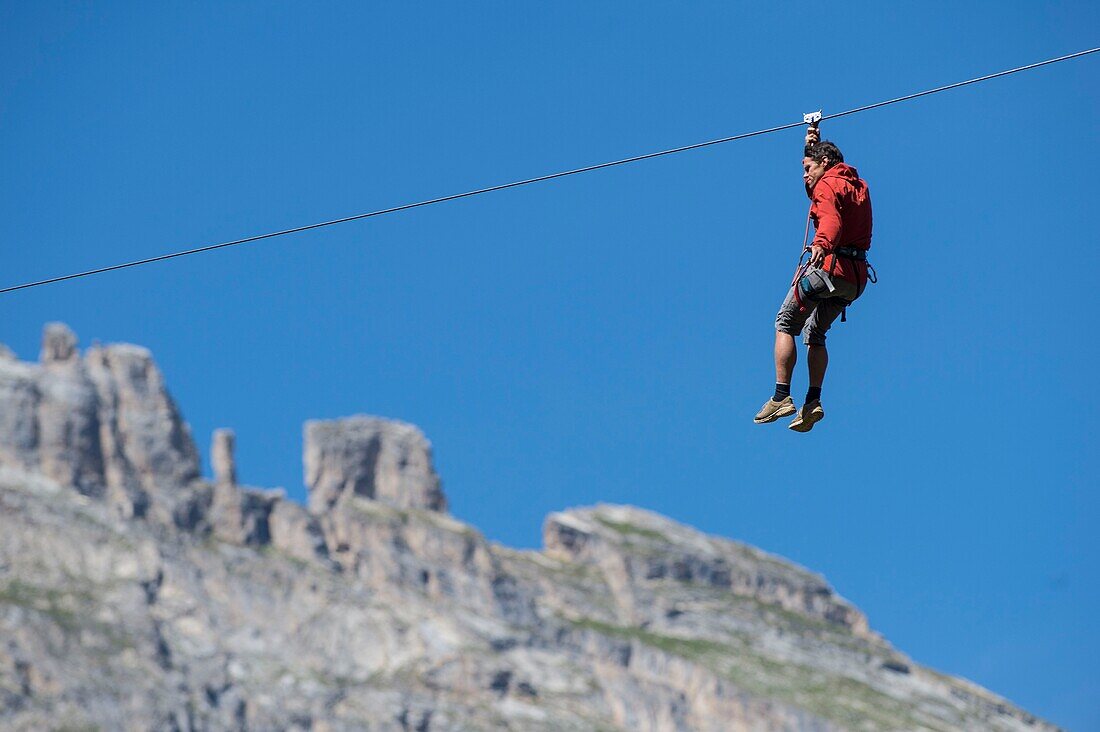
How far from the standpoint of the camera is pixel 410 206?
2478 cm

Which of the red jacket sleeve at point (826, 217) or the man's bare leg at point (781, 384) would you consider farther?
the man's bare leg at point (781, 384)

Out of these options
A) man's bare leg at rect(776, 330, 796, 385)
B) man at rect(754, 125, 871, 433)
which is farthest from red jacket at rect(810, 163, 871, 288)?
man's bare leg at rect(776, 330, 796, 385)

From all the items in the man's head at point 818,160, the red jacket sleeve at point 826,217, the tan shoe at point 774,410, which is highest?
the man's head at point 818,160

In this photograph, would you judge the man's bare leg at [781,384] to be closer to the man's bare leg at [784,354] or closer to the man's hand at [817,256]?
the man's bare leg at [784,354]

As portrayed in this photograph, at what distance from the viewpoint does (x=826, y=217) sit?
2273cm

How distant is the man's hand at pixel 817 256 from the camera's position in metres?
22.7

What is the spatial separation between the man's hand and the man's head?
80cm

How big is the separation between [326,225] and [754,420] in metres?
5.93

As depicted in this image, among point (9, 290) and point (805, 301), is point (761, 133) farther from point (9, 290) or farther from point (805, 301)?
point (9, 290)

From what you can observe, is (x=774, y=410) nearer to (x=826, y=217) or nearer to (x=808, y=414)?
(x=808, y=414)

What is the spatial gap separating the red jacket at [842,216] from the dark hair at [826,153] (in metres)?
0.12

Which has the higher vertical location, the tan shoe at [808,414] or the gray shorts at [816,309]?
the gray shorts at [816,309]

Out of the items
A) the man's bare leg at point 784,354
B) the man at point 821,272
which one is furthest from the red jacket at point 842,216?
the man's bare leg at point 784,354

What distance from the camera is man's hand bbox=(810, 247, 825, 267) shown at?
22672 millimetres
